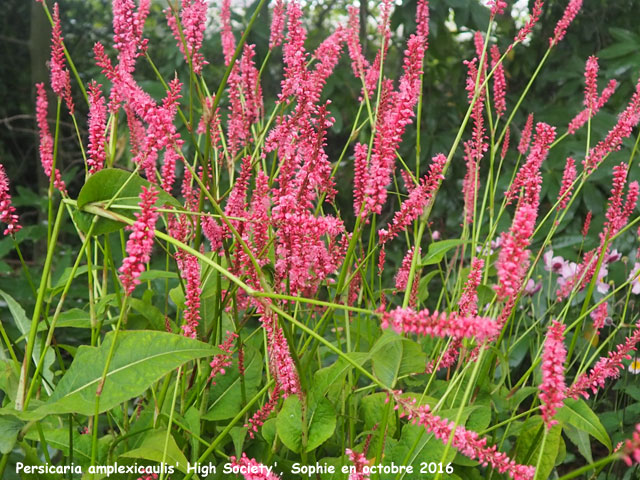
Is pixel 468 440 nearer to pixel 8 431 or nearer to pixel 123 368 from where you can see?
pixel 123 368

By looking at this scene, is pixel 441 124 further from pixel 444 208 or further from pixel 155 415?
pixel 155 415

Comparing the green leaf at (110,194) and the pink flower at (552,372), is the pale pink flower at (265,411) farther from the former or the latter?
the pink flower at (552,372)

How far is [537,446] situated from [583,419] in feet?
0.25

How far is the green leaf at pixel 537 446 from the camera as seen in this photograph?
90 centimetres

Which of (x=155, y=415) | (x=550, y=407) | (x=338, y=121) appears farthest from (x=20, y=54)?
(x=550, y=407)

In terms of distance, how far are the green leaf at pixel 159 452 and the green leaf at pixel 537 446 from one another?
466 mm

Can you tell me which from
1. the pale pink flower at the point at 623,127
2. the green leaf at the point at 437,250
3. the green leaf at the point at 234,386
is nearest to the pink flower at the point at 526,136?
the pale pink flower at the point at 623,127

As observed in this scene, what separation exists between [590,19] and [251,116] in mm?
2383

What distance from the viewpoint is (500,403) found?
1074mm

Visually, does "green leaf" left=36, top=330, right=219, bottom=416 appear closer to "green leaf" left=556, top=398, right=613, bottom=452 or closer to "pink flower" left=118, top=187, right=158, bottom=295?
"pink flower" left=118, top=187, right=158, bottom=295

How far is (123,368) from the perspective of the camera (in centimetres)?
73

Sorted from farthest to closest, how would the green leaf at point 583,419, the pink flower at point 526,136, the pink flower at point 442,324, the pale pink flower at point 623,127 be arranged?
the pink flower at point 526,136 → the pale pink flower at point 623,127 → the green leaf at point 583,419 → the pink flower at point 442,324

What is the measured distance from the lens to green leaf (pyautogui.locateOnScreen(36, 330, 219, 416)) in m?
0.68

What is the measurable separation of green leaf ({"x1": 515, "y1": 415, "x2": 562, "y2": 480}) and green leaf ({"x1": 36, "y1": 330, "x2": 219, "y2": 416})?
0.49 meters
